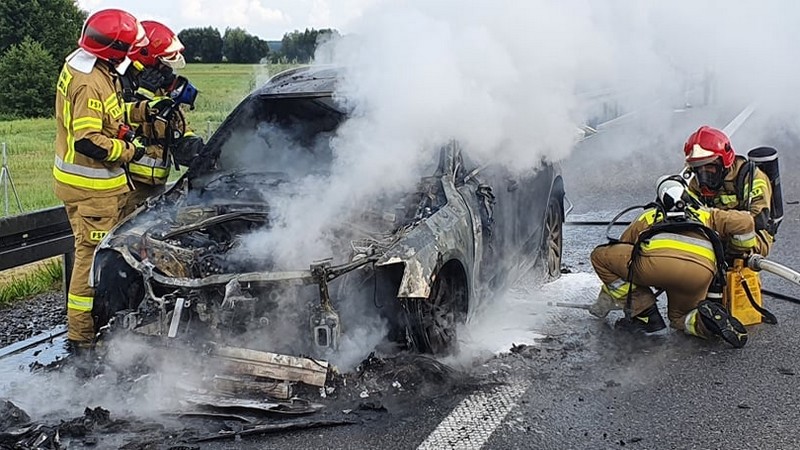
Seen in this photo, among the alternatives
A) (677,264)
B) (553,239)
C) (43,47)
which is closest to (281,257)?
(677,264)

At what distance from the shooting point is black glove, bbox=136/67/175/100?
6.65 meters

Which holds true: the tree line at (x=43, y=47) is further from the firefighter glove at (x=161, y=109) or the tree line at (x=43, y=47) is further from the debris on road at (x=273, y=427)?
the debris on road at (x=273, y=427)

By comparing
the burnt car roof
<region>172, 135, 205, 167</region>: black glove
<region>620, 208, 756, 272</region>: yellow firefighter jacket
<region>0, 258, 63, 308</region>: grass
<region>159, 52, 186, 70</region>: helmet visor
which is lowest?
<region>0, 258, 63, 308</region>: grass

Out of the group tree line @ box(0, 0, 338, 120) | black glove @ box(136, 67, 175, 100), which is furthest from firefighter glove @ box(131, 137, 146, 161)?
tree line @ box(0, 0, 338, 120)

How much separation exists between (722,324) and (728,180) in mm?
1240

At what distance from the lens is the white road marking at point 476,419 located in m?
4.39

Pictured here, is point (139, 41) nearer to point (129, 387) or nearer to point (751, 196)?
point (129, 387)

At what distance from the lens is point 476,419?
4.67 metres

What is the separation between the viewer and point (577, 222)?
10141mm

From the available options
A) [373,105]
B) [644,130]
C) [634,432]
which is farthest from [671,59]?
[634,432]

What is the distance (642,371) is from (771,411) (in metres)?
0.85

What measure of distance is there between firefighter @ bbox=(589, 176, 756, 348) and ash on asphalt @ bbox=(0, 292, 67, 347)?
4.17 meters

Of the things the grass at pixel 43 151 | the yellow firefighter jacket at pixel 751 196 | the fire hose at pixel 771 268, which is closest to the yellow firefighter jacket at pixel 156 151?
the grass at pixel 43 151

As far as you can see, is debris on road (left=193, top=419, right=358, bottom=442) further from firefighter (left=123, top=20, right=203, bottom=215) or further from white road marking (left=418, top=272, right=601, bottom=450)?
firefighter (left=123, top=20, right=203, bottom=215)
